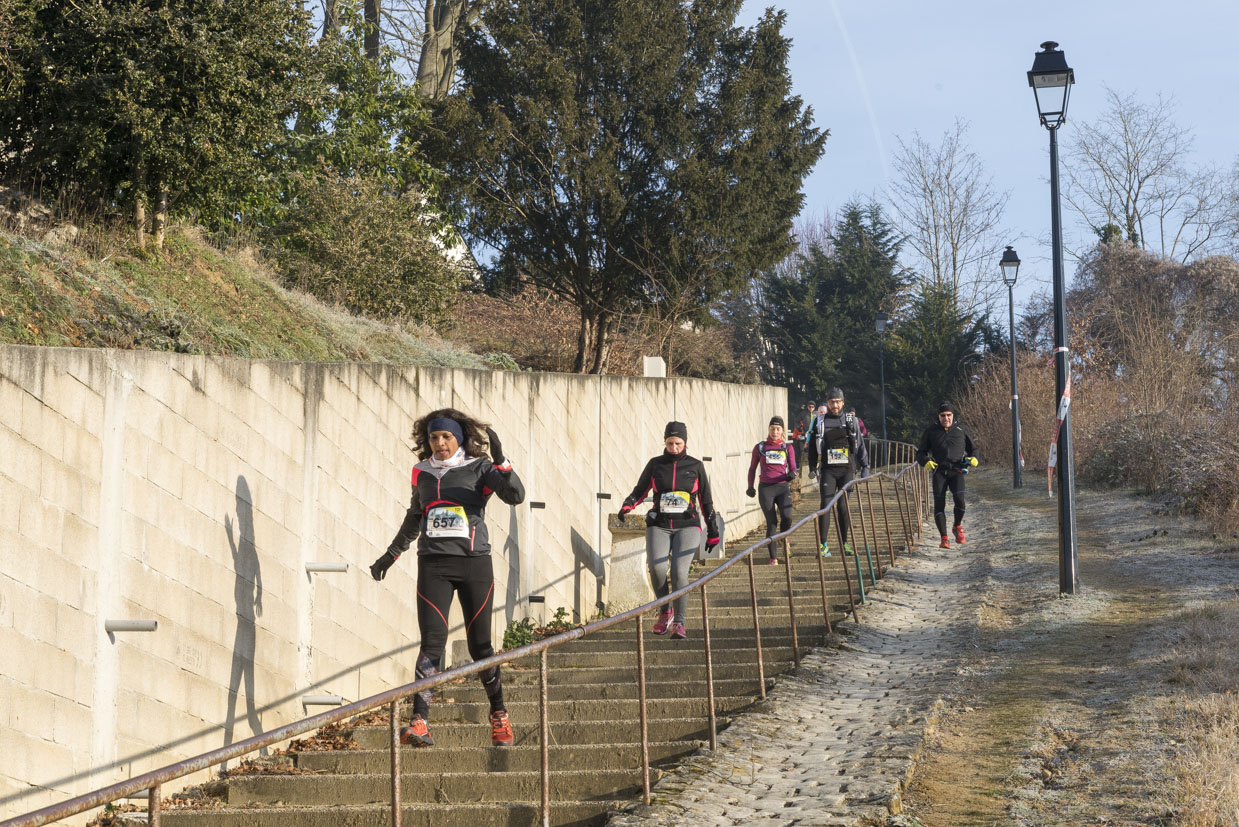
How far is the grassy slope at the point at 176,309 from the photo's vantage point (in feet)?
28.9

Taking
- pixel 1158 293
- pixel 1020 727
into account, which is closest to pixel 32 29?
pixel 1020 727

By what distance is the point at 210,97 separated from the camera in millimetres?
11695

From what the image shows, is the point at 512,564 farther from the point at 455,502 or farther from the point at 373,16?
the point at 373,16

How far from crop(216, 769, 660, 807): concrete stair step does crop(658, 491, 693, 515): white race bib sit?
399cm

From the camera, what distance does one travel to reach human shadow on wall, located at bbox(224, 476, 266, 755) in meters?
6.82

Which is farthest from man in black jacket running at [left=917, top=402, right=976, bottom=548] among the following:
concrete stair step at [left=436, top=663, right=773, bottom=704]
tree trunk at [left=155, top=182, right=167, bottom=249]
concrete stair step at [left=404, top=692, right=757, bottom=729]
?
tree trunk at [left=155, top=182, right=167, bottom=249]

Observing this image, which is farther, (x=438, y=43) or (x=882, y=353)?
(x=882, y=353)

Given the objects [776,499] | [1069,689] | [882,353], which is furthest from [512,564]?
[882,353]

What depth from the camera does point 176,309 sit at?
35.3 feet

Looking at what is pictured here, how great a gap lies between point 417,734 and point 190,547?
59.9 inches

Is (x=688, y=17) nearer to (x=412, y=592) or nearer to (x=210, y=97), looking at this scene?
(x=210, y=97)

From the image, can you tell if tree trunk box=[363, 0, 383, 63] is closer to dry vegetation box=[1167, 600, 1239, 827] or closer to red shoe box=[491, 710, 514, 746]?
dry vegetation box=[1167, 600, 1239, 827]

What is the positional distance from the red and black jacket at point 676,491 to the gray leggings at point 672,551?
6cm

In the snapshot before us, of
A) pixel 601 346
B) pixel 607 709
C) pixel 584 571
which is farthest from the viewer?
pixel 601 346
